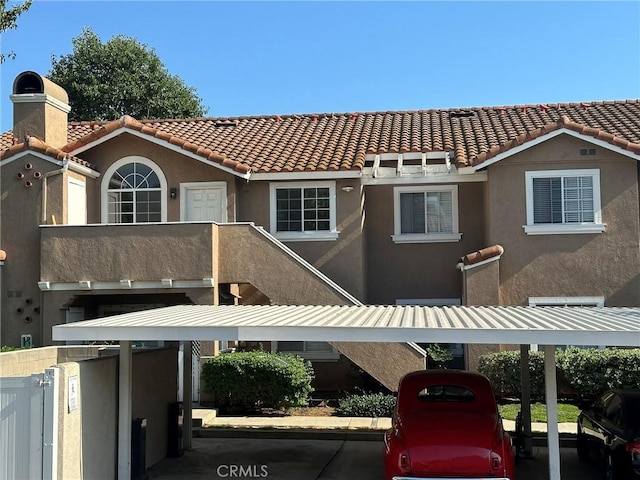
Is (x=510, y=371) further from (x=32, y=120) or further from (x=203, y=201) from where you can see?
(x=32, y=120)

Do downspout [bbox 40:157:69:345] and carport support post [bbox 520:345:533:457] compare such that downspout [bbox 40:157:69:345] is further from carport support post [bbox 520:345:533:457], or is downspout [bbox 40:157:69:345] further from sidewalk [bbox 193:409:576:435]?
carport support post [bbox 520:345:533:457]

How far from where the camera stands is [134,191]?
20.6 metres

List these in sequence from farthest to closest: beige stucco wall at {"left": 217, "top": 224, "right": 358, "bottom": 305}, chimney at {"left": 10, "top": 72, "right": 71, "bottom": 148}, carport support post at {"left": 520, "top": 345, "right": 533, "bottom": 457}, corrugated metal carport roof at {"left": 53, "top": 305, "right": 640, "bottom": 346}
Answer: chimney at {"left": 10, "top": 72, "right": 71, "bottom": 148} → beige stucco wall at {"left": 217, "top": 224, "right": 358, "bottom": 305} → carport support post at {"left": 520, "top": 345, "right": 533, "bottom": 457} → corrugated metal carport roof at {"left": 53, "top": 305, "right": 640, "bottom": 346}

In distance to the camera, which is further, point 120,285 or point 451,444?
point 120,285

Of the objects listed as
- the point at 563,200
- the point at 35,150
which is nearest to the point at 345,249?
the point at 563,200

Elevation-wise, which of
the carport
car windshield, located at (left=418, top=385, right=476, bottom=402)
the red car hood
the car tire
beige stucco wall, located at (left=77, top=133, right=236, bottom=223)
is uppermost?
beige stucco wall, located at (left=77, top=133, right=236, bottom=223)

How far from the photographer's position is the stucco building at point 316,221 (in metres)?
18.1

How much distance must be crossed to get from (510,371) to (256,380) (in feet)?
19.4

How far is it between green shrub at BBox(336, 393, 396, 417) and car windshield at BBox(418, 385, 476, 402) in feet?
20.4

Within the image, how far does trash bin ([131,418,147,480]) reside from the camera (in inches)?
427

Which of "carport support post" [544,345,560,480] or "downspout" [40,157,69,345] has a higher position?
"downspout" [40,157,69,345]

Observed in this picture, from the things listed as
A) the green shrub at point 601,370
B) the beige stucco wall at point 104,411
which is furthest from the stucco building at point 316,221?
the beige stucco wall at point 104,411

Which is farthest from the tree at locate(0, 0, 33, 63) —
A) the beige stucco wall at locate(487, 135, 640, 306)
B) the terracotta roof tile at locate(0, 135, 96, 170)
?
the beige stucco wall at locate(487, 135, 640, 306)

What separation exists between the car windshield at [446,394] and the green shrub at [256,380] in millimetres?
6306
